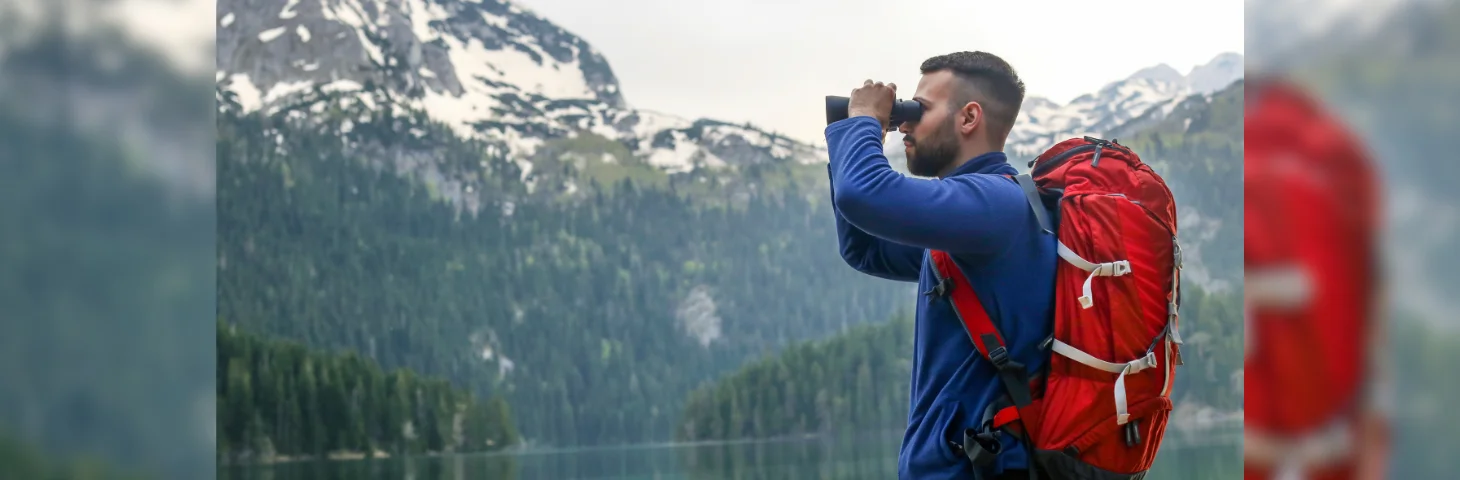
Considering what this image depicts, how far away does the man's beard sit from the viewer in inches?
67.7

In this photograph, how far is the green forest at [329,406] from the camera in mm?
21156

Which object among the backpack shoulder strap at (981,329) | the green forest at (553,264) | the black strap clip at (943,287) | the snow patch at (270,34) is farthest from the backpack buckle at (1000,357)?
the snow patch at (270,34)

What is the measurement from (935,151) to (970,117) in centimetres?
6

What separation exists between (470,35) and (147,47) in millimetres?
22740

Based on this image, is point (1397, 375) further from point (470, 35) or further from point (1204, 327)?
point (470, 35)

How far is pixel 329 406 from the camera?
70.0 feet

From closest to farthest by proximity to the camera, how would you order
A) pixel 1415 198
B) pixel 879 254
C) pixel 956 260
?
pixel 1415 198, pixel 956 260, pixel 879 254

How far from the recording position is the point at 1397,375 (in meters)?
0.93

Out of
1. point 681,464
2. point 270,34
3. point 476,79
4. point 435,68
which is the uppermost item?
point 270,34

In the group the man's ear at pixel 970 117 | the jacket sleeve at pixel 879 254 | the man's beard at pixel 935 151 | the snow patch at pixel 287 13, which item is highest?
the snow patch at pixel 287 13

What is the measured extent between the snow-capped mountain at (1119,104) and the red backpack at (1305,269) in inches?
791

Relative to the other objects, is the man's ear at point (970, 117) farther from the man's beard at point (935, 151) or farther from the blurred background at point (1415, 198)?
the blurred background at point (1415, 198)

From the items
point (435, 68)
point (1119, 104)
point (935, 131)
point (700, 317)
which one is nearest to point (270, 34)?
point (435, 68)

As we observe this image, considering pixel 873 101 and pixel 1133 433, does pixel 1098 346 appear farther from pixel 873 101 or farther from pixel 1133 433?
pixel 873 101
